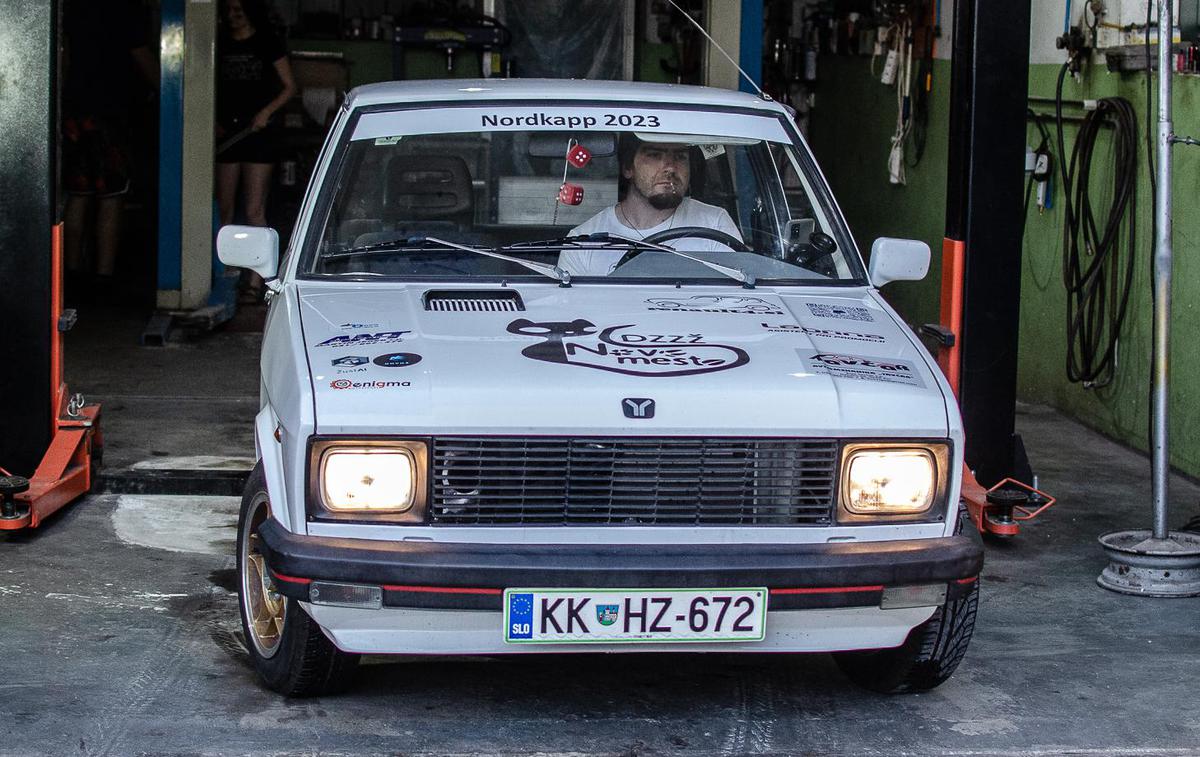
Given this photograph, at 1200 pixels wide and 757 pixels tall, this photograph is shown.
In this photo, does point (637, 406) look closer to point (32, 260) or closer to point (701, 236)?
point (701, 236)

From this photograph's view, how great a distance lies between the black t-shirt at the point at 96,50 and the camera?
41.1 ft

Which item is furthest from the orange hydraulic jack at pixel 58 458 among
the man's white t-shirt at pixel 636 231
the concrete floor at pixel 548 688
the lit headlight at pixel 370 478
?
the lit headlight at pixel 370 478

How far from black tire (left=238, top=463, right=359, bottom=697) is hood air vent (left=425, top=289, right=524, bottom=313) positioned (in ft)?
2.11

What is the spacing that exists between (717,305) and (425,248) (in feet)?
2.88

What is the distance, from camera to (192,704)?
14.8 feet

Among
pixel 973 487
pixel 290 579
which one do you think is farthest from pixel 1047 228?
pixel 290 579

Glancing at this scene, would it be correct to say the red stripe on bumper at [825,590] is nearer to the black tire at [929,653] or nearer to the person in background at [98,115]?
the black tire at [929,653]

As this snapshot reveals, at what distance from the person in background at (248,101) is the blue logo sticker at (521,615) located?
770cm

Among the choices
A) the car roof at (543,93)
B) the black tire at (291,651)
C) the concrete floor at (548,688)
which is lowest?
the concrete floor at (548,688)

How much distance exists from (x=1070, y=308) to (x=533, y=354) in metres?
5.47

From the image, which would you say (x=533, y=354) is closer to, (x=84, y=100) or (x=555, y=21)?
(x=555, y=21)

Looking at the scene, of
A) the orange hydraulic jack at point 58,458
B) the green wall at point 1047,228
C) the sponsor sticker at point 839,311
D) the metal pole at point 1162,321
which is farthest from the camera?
the green wall at point 1047,228

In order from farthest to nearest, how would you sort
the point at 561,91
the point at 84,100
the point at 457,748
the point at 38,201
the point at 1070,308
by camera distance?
the point at 84,100, the point at 1070,308, the point at 38,201, the point at 561,91, the point at 457,748

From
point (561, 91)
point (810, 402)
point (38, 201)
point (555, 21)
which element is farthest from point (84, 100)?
point (810, 402)
